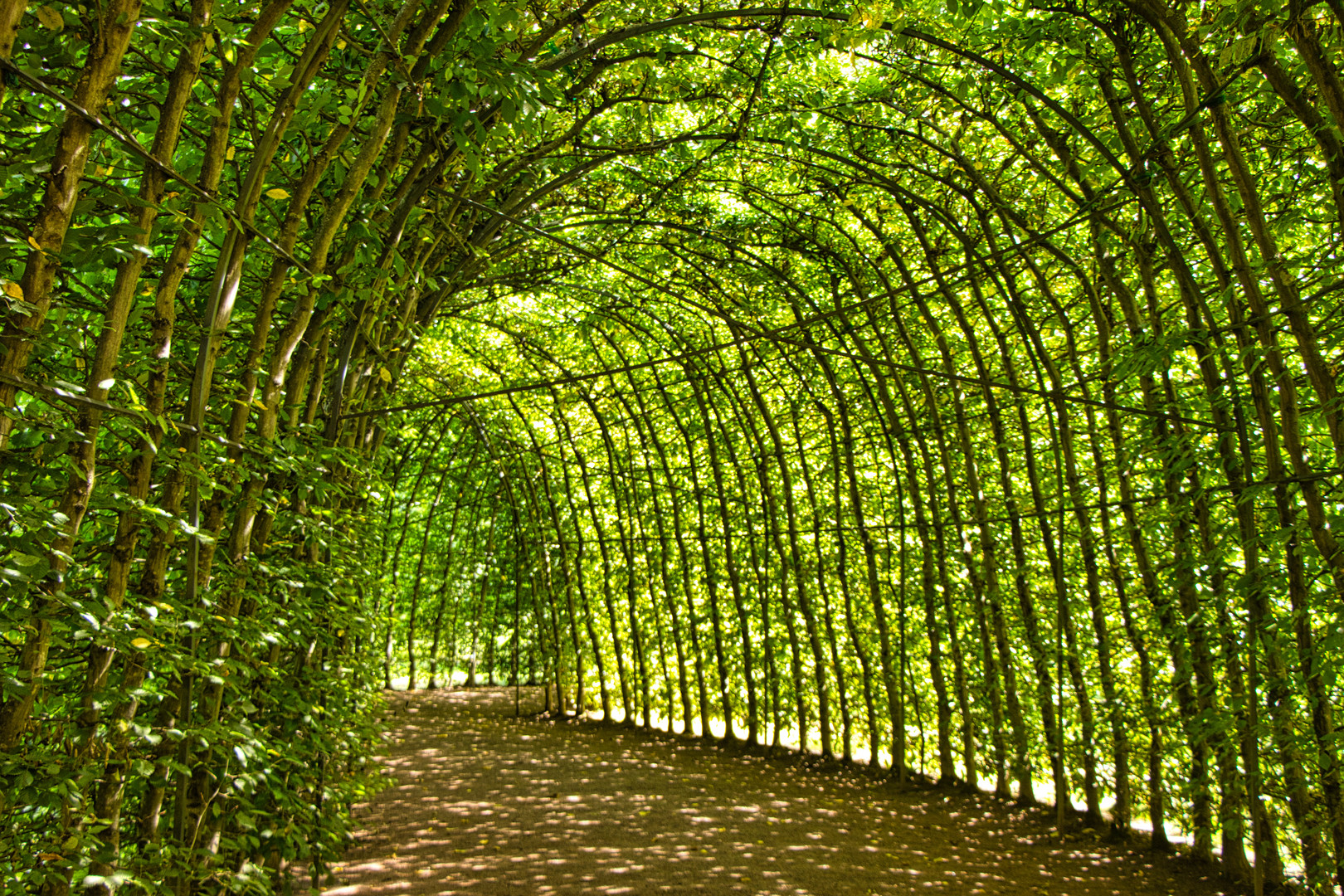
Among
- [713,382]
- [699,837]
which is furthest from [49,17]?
[713,382]

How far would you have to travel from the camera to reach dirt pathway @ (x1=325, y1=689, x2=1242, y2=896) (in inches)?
143

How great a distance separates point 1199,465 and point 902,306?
110 inches

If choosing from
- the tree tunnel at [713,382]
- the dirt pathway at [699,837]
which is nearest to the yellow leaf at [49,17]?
the tree tunnel at [713,382]

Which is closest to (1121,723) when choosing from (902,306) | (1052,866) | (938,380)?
(1052,866)

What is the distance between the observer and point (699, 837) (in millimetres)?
4406

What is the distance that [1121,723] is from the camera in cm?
391

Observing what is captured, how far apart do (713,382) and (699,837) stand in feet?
11.3

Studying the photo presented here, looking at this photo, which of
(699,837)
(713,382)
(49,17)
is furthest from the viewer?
(713,382)

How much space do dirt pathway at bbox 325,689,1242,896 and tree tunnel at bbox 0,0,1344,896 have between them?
37 centimetres

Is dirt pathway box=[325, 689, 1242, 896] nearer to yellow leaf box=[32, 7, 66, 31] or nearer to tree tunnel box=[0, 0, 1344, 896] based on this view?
tree tunnel box=[0, 0, 1344, 896]

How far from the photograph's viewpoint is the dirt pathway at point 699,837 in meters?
3.64

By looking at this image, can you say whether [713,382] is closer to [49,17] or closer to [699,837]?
[699,837]

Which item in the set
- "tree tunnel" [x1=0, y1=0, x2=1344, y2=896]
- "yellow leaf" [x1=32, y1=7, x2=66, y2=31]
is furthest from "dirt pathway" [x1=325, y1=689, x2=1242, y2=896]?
"yellow leaf" [x1=32, y1=7, x2=66, y2=31]

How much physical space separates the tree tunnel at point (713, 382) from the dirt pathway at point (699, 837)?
1.22 ft
